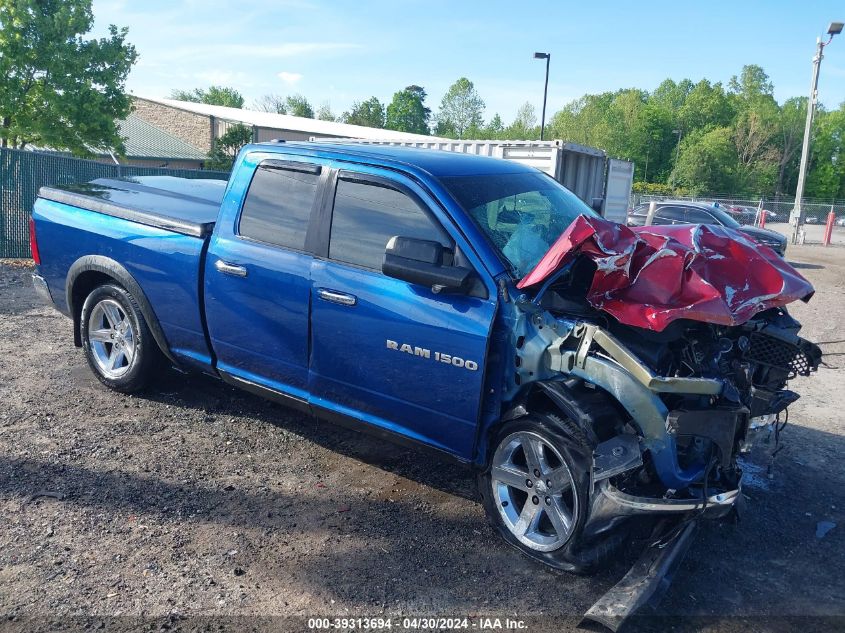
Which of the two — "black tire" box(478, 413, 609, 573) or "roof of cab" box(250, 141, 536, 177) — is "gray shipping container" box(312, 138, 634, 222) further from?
"black tire" box(478, 413, 609, 573)

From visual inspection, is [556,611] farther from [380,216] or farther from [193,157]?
[193,157]

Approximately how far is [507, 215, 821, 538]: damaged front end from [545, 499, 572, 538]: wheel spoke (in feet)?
0.52

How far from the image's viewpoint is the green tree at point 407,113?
11300cm

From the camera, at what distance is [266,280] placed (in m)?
4.37

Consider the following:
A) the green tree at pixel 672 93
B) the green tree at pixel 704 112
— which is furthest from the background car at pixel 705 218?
the green tree at pixel 672 93

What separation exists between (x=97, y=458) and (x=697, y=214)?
15772 mm

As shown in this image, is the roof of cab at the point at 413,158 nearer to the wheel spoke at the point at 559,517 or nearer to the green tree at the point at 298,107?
the wheel spoke at the point at 559,517

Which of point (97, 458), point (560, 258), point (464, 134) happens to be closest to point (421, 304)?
point (560, 258)

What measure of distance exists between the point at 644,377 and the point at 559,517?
862 mm

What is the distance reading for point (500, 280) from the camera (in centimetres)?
363

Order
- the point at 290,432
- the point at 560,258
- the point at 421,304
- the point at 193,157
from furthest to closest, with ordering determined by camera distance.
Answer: the point at 193,157 < the point at 290,432 < the point at 421,304 < the point at 560,258

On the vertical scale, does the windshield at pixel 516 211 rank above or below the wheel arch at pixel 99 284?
above

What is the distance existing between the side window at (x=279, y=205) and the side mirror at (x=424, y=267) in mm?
864

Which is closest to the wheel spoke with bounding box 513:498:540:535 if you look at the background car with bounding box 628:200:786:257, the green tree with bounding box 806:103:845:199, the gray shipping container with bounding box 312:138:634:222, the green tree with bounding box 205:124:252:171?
the gray shipping container with bounding box 312:138:634:222
